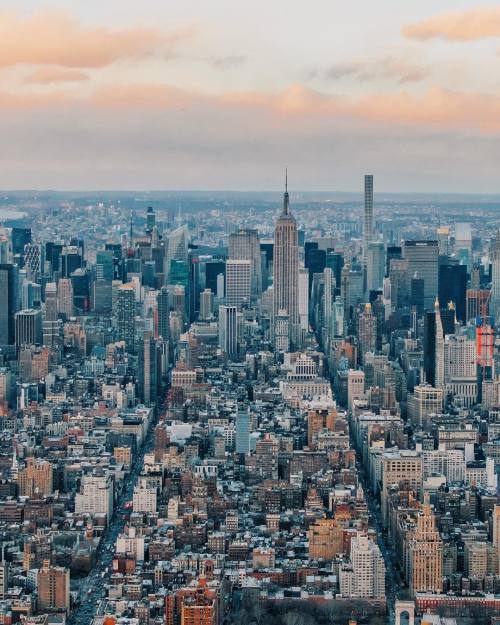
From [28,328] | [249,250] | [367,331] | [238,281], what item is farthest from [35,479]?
[249,250]

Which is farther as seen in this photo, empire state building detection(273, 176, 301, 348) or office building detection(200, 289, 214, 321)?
office building detection(200, 289, 214, 321)

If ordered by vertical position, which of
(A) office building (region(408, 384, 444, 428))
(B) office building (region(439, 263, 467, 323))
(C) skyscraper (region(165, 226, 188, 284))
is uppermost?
(C) skyscraper (region(165, 226, 188, 284))

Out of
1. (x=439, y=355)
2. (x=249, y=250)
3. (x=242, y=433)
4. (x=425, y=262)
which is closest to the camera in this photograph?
(x=242, y=433)

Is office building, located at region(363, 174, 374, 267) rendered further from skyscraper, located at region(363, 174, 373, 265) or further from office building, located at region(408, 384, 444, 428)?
office building, located at region(408, 384, 444, 428)

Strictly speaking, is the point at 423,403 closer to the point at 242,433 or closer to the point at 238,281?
the point at 242,433

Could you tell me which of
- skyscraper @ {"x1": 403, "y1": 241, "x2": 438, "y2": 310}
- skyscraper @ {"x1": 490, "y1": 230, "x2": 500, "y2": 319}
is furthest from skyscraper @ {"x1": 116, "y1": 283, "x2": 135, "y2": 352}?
skyscraper @ {"x1": 490, "y1": 230, "x2": 500, "y2": 319}

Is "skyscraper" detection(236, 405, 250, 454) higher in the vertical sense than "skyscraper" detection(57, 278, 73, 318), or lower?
lower
